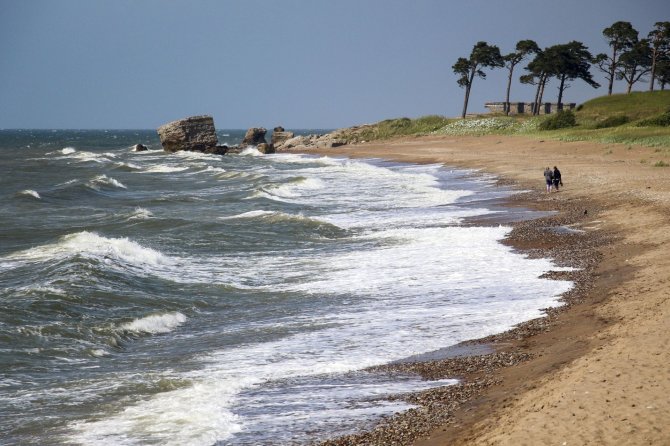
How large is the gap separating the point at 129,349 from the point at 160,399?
4.34 meters

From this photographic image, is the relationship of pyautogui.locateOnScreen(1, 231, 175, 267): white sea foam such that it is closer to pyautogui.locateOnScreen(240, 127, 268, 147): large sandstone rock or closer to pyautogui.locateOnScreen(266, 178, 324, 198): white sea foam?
pyautogui.locateOnScreen(266, 178, 324, 198): white sea foam

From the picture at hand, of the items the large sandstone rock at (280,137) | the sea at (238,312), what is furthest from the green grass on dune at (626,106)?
the large sandstone rock at (280,137)

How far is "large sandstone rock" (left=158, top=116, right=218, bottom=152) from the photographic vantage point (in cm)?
10025

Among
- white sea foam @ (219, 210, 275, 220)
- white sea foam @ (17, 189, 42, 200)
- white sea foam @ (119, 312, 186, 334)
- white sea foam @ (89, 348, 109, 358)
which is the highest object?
white sea foam @ (219, 210, 275, 220)

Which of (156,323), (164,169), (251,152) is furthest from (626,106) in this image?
(156,323)

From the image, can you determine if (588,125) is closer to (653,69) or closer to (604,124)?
(604,124)

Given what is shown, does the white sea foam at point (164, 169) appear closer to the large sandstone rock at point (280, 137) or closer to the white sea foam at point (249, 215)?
the white sea foam at point (249, 215)

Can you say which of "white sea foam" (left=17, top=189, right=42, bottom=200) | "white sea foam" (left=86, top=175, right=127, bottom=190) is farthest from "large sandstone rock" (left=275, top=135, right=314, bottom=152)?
"white sea foam" (left=17, top=189, right=42, bottom=200)

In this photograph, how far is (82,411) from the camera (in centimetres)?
1316

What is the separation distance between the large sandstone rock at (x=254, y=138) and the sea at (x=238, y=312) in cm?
7457

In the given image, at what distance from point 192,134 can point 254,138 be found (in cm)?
1888

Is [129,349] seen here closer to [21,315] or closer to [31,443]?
[21,315]

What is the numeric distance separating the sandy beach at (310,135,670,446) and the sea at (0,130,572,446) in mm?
735

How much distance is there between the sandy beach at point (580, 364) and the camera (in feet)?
33.2
